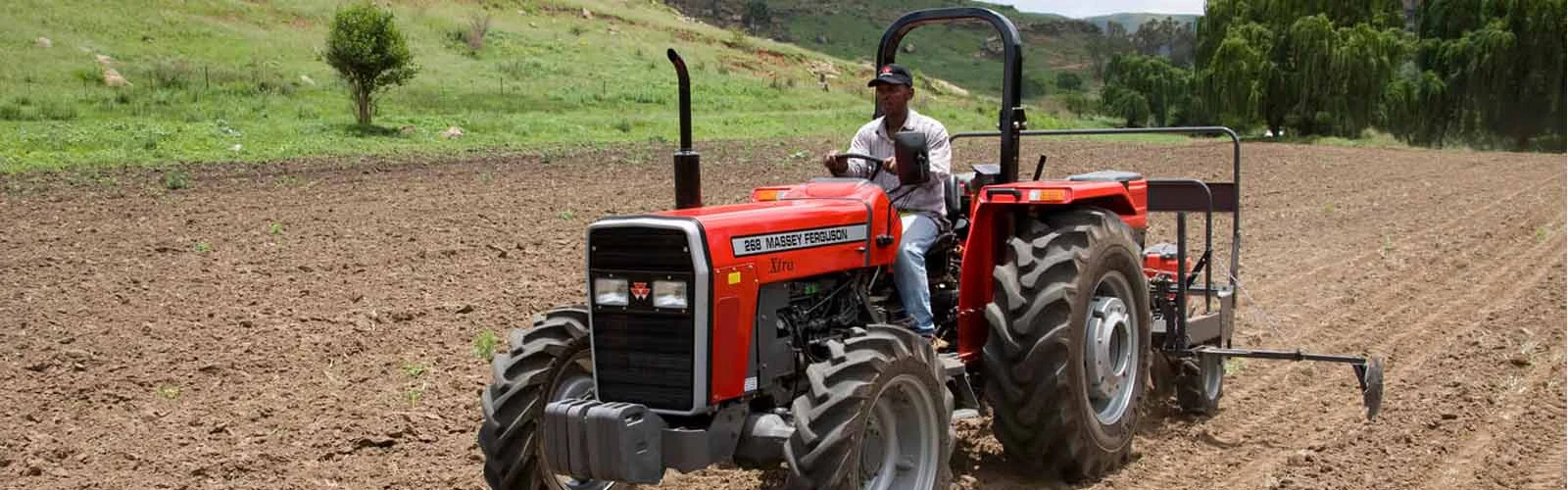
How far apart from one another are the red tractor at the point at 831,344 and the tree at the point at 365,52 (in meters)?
25.0

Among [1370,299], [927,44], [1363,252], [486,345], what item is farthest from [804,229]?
[927,44]

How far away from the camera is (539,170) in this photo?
20.0 metres

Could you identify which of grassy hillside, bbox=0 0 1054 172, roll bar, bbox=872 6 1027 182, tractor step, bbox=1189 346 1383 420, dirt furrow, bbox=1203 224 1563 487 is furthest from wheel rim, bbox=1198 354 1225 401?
grassy hillside, bbox=0 0 1054 172

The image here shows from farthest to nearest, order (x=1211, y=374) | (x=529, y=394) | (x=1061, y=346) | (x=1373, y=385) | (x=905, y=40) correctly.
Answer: (x=905, y=40) → (x=1211, y=374) → (x=1373, y=385) → (x=1061, y=346) → (x=529, y=394)

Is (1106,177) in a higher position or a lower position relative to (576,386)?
higher

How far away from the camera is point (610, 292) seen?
469 cm

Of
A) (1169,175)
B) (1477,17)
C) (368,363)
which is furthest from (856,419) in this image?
(1477,17)

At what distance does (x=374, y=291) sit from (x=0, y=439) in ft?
11.9

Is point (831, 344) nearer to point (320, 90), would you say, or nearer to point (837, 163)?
point (837, 163)

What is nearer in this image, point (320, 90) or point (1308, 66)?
point (320, 90)

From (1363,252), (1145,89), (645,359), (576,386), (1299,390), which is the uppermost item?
(1145,89)

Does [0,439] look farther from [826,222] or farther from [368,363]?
[826,222]

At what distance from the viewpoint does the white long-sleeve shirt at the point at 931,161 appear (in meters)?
5.80

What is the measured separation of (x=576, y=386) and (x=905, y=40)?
347 ft
